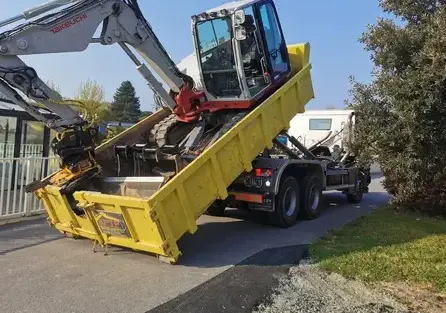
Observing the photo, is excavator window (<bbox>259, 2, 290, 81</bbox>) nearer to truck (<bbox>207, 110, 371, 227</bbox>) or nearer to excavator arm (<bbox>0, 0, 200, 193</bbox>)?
truck (<bbox>207, 110, 371, 227</bbox>)

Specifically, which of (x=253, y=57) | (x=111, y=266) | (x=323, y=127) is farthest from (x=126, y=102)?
(x=111, y=266)

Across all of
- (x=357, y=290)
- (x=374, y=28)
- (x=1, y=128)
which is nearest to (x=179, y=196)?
(x=357, y=290)

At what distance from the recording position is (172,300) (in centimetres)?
484

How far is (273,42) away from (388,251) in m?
4.60

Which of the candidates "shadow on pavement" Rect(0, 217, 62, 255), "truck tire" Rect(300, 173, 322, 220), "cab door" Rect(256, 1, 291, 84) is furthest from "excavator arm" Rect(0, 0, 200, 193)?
"truck tire" Rect(300, 173, 322, 220)

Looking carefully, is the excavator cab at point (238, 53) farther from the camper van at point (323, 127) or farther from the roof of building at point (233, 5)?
the camper van at point (323, 127)

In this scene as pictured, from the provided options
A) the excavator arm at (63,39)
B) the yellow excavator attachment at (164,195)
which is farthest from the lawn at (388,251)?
the excavator arm at (63,39)

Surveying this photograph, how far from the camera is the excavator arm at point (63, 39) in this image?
6.13m

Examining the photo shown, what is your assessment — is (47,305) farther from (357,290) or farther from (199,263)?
(357,290)

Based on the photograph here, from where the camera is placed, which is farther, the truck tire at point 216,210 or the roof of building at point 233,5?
the truck tire at point 216,210

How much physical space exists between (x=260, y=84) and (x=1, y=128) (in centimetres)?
837

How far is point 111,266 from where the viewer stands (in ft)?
19.7

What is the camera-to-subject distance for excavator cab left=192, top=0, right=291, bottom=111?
8.39 meters

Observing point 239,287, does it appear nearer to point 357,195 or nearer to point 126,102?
point 357,195
